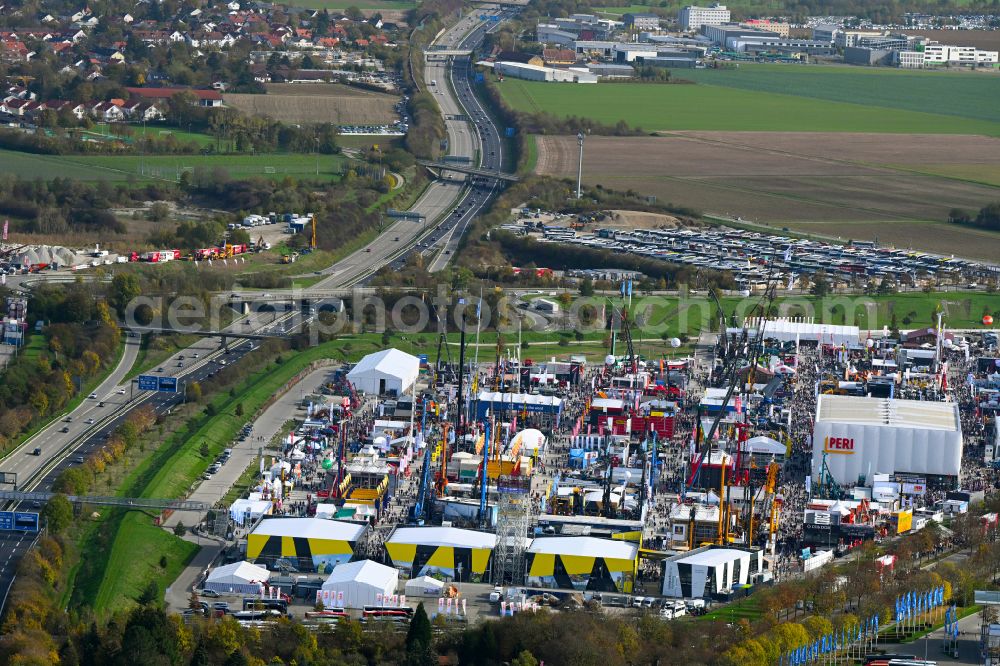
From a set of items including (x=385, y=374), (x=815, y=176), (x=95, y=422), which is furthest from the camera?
(x=815, y=176)

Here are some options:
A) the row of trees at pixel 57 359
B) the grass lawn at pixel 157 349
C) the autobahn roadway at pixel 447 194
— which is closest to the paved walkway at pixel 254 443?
the grass lawn at pixel 157 349

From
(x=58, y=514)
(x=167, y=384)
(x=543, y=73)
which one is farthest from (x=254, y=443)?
(x=543, y=73)

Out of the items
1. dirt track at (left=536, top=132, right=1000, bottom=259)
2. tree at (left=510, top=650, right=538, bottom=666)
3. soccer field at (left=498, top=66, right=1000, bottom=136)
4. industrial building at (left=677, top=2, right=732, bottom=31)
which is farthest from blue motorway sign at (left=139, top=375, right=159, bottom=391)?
industrial building at (left=677, top=2, right=732, bottom=31)

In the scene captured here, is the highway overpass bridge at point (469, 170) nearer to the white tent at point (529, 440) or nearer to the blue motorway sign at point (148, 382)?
the blue motorway sign at point (148, 382)

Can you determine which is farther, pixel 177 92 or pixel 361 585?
pixel 177 92

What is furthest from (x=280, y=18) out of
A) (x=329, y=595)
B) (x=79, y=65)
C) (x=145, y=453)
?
(x=329, y=595)

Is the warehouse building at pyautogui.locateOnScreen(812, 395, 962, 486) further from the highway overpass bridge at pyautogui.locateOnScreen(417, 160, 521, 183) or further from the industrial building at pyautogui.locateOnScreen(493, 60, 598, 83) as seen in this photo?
the industrial building at pyautogui.locateOnScreen(493, 60, 598, 83)

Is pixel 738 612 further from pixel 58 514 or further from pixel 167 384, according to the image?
pixel 167 384

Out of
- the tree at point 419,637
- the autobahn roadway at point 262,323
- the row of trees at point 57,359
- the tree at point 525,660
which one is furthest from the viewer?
the row of trees at point 57,359
